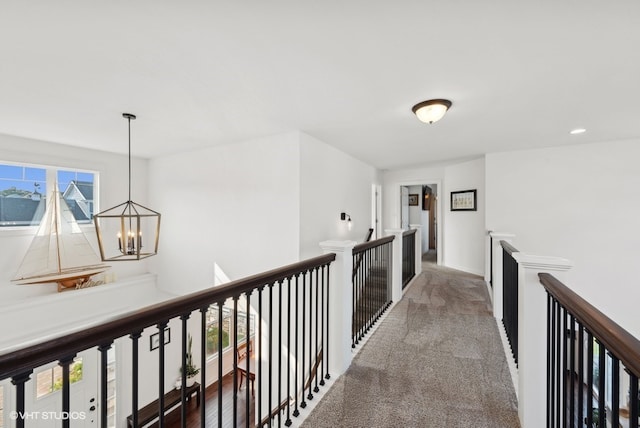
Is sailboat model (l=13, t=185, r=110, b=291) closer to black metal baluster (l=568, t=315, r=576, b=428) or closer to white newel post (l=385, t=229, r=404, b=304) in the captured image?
white newel post (l=385, t=229, r=404, b=304)

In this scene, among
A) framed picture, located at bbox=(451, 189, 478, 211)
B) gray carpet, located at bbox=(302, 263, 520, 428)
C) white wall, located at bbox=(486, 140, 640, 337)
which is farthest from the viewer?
framed picture, located at bbox=(451, 189, 478, 211)

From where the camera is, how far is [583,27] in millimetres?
1561

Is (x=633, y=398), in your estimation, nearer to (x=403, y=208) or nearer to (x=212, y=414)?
(x=212, y=414)

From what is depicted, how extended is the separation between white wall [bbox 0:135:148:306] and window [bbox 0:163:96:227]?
119mm

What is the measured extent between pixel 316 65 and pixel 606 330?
2.04 m

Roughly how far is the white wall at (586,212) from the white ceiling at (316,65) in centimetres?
81

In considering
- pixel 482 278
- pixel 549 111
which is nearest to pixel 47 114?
pixel 549 111

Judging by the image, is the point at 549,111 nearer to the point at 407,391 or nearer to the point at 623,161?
the point at 623,161

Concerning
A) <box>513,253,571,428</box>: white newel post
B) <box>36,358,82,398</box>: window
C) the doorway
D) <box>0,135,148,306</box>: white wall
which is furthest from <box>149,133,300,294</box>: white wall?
the doorway

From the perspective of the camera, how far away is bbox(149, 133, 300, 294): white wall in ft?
11.8

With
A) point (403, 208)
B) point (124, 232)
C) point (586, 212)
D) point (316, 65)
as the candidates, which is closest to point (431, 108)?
point (316, 65)

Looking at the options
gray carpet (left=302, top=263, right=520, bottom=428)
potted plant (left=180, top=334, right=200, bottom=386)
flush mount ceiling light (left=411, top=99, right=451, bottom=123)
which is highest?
flush mount ceiling light (left=411, top=99, right=451, bottom=123)

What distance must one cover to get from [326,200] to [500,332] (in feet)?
8.69

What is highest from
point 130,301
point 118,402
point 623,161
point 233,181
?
point 623,161
